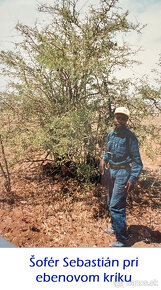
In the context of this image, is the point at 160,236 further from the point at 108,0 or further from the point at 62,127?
the point at 108,0

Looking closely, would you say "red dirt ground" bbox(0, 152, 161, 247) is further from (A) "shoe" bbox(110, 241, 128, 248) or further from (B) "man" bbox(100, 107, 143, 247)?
(B) "man" bbox(100, 107, 143, 247)

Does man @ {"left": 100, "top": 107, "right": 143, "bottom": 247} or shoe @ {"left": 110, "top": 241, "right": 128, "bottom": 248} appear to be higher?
man @ {"left": 100, "top": 107, "right": 143, "bottom": 247}

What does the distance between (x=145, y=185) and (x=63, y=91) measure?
247 centimetres

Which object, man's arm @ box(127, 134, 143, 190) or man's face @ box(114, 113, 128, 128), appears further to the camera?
man's face @ box(114, 113, 128, 128)

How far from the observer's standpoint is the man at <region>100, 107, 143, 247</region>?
10.8 feet

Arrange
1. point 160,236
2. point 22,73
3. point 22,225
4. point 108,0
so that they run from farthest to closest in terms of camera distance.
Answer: point 22,73 → point 108,0 → point 22,225 → point 160,236

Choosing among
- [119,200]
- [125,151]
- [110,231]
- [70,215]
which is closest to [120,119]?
[125,151]

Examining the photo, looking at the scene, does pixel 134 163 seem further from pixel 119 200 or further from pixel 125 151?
pixel 119 200

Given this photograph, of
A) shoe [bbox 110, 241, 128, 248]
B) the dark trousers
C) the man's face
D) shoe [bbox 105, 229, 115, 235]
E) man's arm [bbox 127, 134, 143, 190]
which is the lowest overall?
shoe [bbox 110, 241, 128, 248]

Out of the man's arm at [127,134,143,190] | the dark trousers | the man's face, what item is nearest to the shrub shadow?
the dark trousers

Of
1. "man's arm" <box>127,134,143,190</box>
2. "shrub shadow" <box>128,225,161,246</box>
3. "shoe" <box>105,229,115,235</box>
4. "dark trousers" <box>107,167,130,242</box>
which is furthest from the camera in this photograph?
"shoe" <box>105,229,115,235</box>

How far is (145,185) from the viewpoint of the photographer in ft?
15.9

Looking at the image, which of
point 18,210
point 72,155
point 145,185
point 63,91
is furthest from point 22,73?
point 145,185

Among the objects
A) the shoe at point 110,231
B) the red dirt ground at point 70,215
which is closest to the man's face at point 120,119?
the red dirt ground at point 70,215
